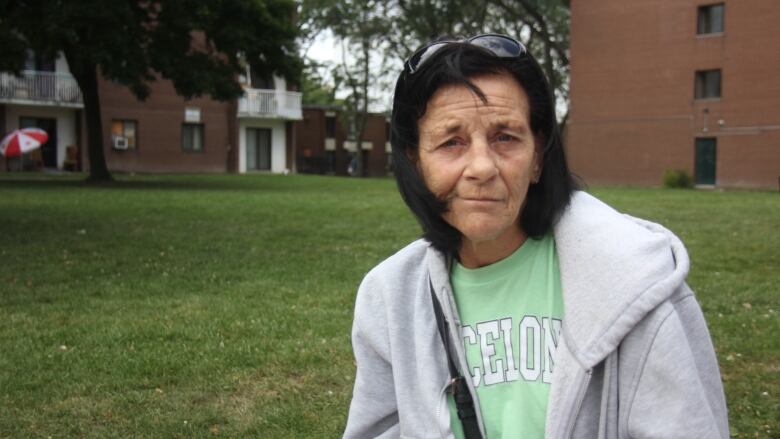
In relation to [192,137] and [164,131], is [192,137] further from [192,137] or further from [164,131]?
[164,131]

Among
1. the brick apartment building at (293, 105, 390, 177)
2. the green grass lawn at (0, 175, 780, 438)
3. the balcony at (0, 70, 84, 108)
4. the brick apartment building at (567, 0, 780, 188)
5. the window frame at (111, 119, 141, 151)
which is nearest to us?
the green grass lawn at (0, 175, 780, 438)

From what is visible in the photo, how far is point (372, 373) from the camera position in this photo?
2.15 m

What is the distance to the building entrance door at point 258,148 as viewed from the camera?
48.4 m

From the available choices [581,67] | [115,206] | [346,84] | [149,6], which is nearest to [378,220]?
[115,206]

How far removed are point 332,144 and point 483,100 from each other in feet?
190

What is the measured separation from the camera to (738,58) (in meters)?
35.5

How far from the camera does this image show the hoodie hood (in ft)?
5.26

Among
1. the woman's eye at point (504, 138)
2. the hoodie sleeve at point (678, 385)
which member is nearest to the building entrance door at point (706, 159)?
the woman's eye at point (504, 138)

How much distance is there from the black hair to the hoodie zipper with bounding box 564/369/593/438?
1.35 ft

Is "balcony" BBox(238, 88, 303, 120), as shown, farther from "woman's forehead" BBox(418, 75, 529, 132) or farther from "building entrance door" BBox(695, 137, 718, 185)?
"woman's forehead" BBox(418, 75, 529, 132)

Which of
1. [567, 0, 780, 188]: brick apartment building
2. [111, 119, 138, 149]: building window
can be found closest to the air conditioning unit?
[111, 119, 138, 149]: building window

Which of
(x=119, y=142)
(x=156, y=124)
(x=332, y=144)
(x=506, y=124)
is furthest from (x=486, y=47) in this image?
(x=332, y=144)

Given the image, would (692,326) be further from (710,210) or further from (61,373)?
(710,210)

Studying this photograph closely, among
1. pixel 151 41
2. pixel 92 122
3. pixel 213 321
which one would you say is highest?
pixel 151 41
